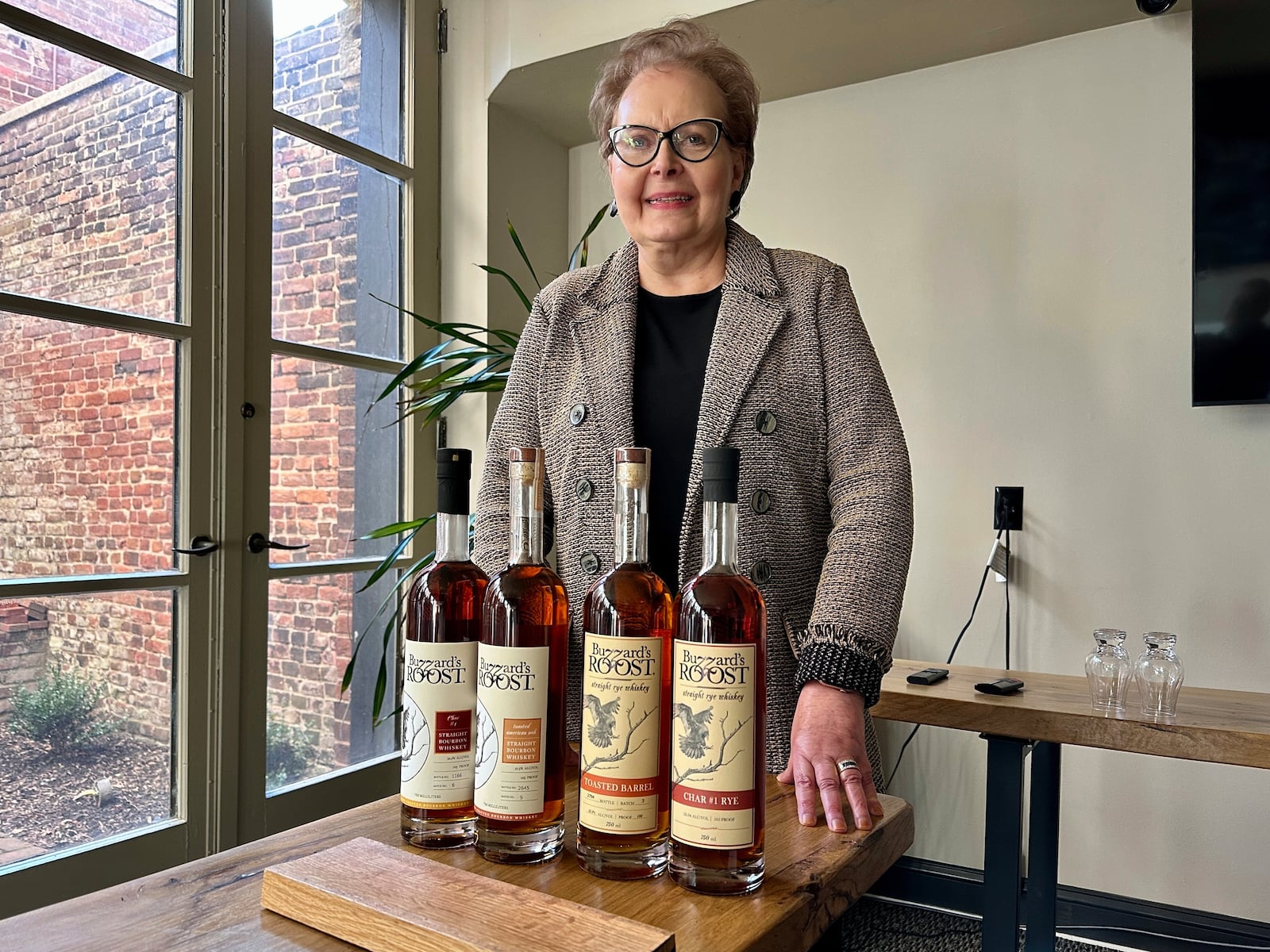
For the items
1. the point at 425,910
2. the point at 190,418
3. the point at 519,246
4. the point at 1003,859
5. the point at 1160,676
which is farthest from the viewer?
the point at 519,246

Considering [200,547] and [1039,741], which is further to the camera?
[200,547]

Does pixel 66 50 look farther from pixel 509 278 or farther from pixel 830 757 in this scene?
pixel 830 757

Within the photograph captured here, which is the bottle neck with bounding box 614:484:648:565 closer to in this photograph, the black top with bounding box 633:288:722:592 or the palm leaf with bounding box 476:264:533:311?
the black top with bounding box 633:288:722:592

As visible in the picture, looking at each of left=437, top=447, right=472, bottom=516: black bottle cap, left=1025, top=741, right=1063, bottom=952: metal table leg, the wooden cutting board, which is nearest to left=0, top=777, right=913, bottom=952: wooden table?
the wooden cutting board

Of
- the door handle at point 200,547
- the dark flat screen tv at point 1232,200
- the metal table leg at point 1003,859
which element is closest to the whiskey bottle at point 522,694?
the metal table leg at point 1003,859

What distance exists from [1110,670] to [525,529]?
1.48m

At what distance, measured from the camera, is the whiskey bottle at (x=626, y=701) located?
61 cm

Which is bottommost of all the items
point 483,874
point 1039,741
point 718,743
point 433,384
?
point 1039,741

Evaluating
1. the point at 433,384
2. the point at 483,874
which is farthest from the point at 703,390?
the point at 433,384

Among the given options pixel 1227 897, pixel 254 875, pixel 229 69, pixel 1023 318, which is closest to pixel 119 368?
pixel 229 69

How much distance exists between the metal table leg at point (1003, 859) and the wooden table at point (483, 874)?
1.02 meters

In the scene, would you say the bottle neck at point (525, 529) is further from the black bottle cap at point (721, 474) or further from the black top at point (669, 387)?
the black top at point (669, 387)

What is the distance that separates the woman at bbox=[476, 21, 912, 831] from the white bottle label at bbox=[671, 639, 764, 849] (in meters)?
0.34

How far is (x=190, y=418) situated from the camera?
227 cm
